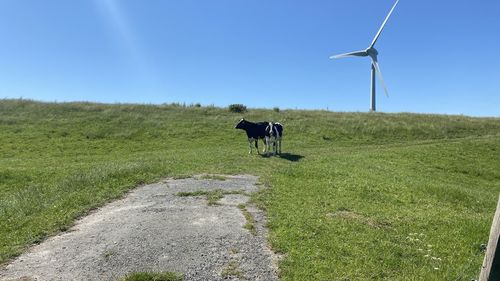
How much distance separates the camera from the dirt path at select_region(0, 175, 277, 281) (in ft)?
27.7

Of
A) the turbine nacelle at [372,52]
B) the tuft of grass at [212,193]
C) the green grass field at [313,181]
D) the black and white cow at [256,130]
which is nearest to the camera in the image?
the green grass field at [313,181]

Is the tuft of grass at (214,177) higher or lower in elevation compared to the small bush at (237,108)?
lower

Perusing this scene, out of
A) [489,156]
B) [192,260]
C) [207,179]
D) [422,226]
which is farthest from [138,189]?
[489,156]

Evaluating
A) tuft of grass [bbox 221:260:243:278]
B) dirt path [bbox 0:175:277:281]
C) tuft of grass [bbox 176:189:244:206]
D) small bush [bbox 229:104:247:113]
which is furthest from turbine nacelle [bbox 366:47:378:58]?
tuft of grass [bbox 221:260:243:278]

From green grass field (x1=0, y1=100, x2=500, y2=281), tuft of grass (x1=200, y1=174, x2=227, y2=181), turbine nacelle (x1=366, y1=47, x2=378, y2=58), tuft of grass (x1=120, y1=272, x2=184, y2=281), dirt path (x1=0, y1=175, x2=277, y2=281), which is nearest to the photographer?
tuft of grass (x1=120, y1=272, x2=184, y2=281)

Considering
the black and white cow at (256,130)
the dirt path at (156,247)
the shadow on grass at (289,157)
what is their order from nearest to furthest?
the dirt path at (156,247) < the shadow on grass at (289,157) < the black and white cow at (256,130)

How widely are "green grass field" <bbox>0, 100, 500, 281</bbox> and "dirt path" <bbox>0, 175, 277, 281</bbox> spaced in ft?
1.81

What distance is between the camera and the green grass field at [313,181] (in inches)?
372

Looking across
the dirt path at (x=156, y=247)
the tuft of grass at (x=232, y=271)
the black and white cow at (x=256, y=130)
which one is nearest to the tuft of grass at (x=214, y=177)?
the dirt path at (x=156, y=247)

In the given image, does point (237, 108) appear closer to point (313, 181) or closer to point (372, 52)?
point (372, 52)

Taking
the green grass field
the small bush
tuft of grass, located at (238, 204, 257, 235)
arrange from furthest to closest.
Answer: the small bush → tuft of grass, located at (238, 204, 257, 235) → the green grass field

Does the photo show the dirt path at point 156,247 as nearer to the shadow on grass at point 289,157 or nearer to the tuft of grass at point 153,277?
the tuft of grass at point 153,277

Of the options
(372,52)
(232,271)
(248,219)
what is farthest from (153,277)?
(372,52)

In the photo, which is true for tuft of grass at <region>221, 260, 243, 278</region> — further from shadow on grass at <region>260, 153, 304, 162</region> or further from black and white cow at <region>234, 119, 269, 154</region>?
black and white cow at <region>234, 119, 269, 154</region>
